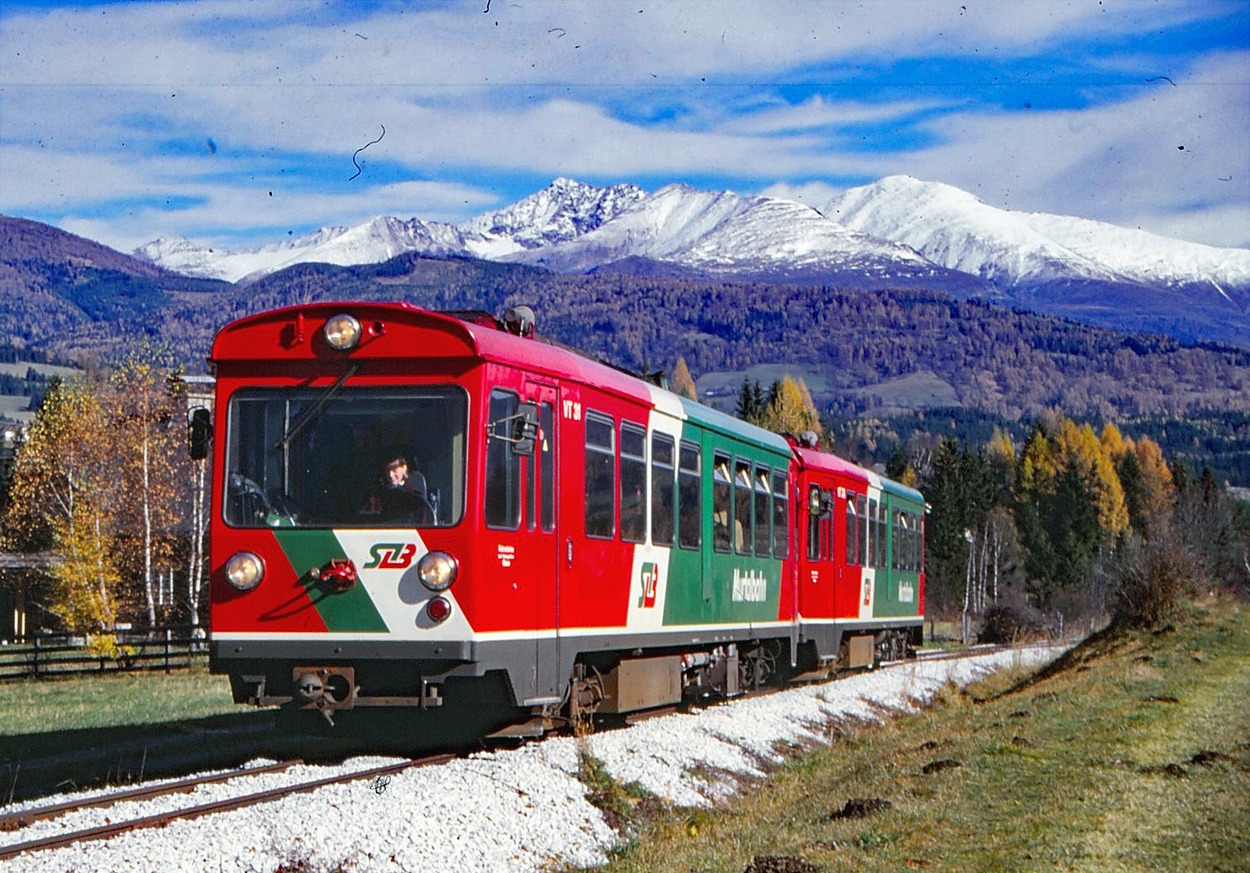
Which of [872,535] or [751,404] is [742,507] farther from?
[751,404]

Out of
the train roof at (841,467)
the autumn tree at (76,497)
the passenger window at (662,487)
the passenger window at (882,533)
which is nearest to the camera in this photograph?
the passenger window at (662,487)

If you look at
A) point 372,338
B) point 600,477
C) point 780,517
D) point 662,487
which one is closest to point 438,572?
point 372,338

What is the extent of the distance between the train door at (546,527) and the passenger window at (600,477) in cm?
76

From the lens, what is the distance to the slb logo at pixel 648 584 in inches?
623

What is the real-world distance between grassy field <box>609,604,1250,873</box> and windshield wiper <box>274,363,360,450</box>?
154 inches

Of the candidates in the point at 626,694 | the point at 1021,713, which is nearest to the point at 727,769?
the point at 626,694

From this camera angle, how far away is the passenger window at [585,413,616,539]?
14336mm

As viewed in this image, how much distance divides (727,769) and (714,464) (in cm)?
397

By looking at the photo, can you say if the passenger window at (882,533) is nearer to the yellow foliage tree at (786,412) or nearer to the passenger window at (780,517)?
the passenger window at (780,517)

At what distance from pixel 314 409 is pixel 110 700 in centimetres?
1472

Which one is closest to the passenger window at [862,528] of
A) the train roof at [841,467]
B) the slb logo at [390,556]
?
the train roof at [841,467]

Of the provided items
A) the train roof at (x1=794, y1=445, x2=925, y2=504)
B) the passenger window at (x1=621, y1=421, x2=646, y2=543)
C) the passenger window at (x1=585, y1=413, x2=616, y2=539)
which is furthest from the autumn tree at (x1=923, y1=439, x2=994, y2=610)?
the passenger window at (x1=585, y1=413, x2=616, y2=539)

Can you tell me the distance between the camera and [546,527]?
13391 millimetres

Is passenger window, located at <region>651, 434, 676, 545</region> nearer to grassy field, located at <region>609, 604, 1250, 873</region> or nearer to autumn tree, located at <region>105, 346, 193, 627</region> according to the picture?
grassy field, located at <region>609, 604, 1250, 873</region>
